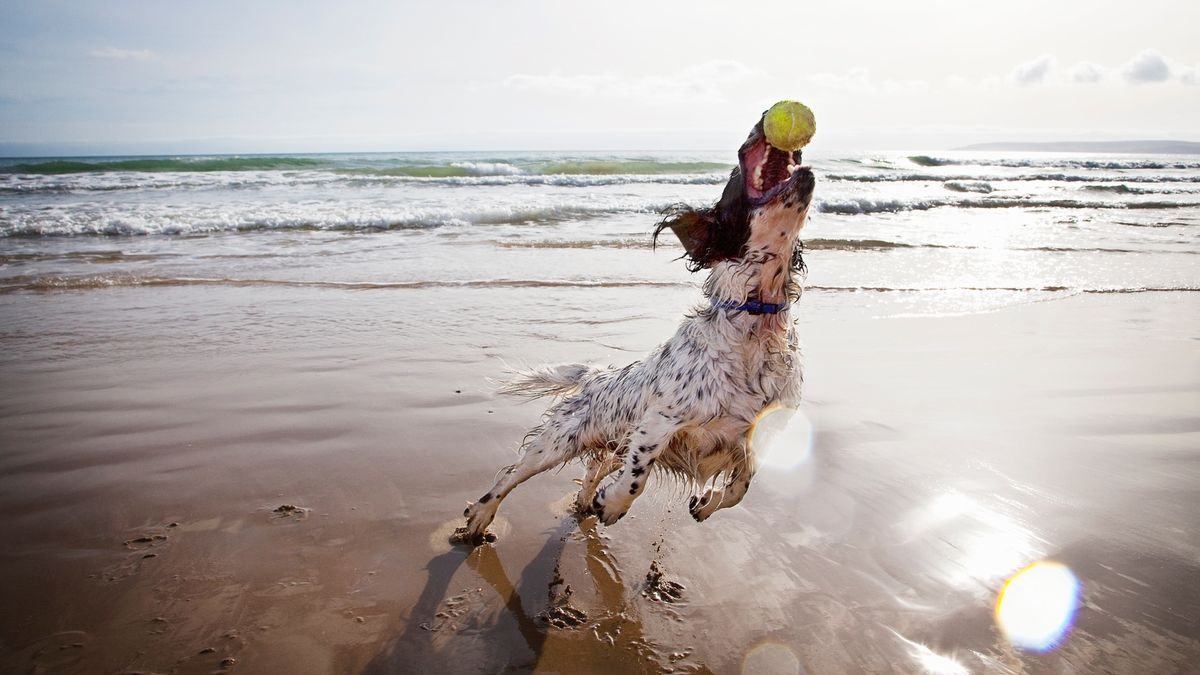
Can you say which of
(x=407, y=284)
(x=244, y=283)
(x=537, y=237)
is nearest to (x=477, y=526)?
(x=407, y=284)

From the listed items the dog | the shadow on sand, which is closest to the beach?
the shadow on sand

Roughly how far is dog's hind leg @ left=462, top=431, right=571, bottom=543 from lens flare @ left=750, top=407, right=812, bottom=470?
1065mm

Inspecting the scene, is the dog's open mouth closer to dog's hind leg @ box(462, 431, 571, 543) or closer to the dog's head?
the dog's head

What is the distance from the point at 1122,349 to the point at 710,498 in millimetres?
5716

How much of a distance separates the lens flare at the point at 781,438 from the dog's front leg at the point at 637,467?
1.26 feet

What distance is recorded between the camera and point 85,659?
258 centimetres

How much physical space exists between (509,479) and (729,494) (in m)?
1.18

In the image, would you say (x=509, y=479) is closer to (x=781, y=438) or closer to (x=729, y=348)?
(x=729, y=348)

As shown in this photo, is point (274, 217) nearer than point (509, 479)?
No

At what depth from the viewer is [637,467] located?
10.1ft

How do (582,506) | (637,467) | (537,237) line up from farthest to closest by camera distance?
(537,237), (582,506), (637,467)

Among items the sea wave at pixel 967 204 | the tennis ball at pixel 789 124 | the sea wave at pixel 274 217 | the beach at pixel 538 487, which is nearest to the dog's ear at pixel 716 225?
the tennis ball at pixel 789 124

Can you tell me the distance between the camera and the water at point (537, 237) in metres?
9.88

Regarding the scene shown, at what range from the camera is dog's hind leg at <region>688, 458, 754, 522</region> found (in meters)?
3.21
